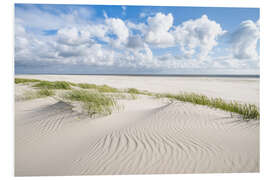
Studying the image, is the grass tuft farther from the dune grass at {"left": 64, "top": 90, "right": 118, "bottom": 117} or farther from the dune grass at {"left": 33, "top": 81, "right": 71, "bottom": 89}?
the dune grass at {"left": 64, "top": 90, "right": 118, "bottom": 117}

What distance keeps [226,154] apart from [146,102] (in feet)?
8.77

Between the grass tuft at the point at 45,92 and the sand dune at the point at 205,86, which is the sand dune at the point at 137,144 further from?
the grass tuft at the point at 45,92

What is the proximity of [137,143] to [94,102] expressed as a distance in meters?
1.58

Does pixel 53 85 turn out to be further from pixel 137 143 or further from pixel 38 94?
pixel 137 143

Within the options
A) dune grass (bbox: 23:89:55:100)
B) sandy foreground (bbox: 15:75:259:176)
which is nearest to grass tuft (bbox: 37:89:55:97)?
dune grass (bbox: 23:89:55:100)

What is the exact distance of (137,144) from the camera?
2.50 meters

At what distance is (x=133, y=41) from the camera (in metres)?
3.95

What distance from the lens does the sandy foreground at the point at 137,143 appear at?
7.84 ft

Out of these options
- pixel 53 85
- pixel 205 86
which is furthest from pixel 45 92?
pixel 205 86

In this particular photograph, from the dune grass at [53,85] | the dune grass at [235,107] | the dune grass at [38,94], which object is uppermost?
the dune grass at [53,85]

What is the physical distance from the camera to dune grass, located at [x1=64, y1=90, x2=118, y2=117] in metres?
3.43

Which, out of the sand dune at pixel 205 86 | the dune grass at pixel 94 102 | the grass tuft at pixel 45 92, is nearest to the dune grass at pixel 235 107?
the sand dune at pixel 205 86

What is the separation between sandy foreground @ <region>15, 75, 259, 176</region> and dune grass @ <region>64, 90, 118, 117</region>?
209mm
